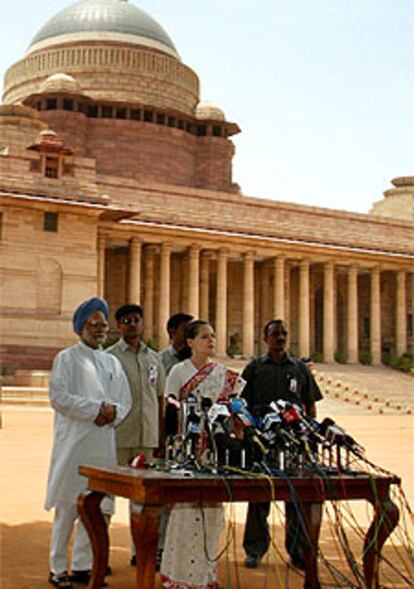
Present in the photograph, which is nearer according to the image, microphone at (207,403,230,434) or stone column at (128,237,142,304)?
microphone at (207,403,230,434)

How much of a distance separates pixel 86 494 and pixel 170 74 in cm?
4151

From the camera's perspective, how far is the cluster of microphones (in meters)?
5.72

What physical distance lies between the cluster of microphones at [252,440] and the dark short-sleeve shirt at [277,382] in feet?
4.96

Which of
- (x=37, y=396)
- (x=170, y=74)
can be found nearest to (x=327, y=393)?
(x=37, y=396)

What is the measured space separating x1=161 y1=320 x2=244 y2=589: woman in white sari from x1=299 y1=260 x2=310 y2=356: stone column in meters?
33.2

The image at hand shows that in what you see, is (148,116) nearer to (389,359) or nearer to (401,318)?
(401,318)

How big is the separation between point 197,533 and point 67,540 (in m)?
0.99

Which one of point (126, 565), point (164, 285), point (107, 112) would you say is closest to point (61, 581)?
point (126, 565)

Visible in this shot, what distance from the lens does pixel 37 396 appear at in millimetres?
25016

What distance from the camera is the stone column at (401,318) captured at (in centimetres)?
4272

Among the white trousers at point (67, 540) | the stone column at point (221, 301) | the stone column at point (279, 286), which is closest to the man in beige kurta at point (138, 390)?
the white trousers at point (67, 540)

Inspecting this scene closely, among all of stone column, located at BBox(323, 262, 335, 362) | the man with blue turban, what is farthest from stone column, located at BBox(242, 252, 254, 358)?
the man with blue turban

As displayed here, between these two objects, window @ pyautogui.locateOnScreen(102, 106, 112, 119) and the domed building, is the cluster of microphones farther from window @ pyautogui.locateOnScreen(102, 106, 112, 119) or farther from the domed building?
window @ pyautogui.locateOnScreen(102, 106, 112, 119)

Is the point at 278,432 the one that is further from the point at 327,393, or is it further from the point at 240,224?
the point at 240,224
